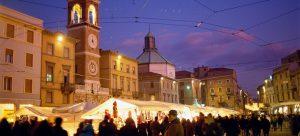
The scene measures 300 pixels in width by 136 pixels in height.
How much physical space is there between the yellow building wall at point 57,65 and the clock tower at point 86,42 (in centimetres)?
248

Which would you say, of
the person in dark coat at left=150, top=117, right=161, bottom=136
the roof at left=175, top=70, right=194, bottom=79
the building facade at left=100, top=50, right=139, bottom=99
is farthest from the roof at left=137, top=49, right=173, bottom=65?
the person in dark coat at left=150, top=117, right=161, bottom=136

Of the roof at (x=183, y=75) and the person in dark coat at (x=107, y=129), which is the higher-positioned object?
the roof at (x=183, y=75)

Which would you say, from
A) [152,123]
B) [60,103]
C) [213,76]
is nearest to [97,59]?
[60,103]

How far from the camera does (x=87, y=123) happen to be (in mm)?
11273

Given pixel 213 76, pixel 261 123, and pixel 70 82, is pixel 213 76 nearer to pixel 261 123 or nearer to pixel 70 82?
pixel 70 82

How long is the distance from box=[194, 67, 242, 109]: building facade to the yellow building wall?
191ft

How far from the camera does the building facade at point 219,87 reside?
319 ft

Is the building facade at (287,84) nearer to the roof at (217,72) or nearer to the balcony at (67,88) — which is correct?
the roof at (217,72)

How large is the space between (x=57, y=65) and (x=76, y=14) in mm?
9600

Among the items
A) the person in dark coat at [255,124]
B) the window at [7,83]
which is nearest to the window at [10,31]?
the window at [7,83]

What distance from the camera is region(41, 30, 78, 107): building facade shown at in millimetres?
38594

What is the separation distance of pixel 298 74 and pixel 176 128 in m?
55.7

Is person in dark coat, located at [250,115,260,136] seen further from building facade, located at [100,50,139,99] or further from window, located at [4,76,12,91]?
building facade, located at [100,50,139,99]

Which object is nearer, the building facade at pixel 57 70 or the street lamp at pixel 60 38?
the building facade at pixel 57 70
